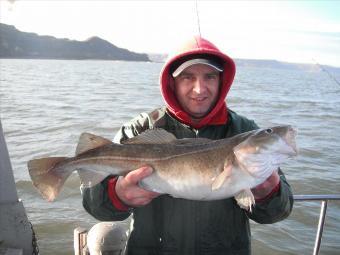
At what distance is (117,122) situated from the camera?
18.9m

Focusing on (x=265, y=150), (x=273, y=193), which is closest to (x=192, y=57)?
(x=265, y=150)

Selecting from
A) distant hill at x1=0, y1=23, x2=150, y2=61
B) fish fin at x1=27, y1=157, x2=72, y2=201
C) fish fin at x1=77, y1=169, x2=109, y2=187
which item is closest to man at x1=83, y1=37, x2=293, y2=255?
fish fin at x1=77, y1=169, x2=109, y2=187

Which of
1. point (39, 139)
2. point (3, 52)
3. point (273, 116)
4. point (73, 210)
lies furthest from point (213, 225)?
point (3, 52)

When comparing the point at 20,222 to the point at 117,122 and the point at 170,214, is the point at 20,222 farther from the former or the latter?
the point at 117,122

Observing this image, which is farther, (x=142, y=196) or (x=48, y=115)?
(x=48, y=115)

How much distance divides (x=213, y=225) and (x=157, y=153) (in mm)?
865

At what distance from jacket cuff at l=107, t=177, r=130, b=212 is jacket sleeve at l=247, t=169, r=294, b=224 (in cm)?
106

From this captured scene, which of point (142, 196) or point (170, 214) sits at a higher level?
point (142, 196)

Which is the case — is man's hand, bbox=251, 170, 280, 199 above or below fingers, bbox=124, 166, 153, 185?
below

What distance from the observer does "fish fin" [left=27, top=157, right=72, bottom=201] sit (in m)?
3.35

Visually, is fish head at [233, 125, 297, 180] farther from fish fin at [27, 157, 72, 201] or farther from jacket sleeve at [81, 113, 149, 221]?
fish fin at [27, 157, 72, 201]

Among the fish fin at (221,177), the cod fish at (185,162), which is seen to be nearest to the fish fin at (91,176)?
the cod fish at (185,162)

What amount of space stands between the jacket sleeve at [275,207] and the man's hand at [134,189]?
86 centimetres

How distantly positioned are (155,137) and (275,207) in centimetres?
110
